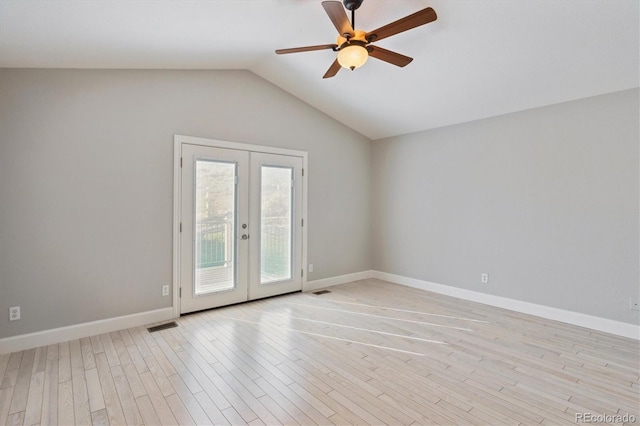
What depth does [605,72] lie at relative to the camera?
3176mm

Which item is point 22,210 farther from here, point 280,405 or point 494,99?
point 494,99

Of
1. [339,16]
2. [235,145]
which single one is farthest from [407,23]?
[235,145]

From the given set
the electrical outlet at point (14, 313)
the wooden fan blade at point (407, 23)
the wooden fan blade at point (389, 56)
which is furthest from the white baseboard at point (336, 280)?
the wooden fan blade at point (407, 23)

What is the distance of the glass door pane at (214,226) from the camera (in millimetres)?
4027

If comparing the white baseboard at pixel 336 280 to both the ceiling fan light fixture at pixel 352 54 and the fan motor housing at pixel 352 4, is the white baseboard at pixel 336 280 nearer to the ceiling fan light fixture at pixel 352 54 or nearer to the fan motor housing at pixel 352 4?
the ceiling fan light fixture at pixel 352 54

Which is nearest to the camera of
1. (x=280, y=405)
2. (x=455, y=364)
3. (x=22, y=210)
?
(x=280, y=405)

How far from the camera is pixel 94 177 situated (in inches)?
131

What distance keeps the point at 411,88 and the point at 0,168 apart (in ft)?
14.5

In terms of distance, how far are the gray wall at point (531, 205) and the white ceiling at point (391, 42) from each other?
1.18 feet

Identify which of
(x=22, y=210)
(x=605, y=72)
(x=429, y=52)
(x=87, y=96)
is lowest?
(x=22, y=210)

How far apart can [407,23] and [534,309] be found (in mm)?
3731

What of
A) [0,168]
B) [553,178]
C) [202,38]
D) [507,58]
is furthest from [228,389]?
[553,178]

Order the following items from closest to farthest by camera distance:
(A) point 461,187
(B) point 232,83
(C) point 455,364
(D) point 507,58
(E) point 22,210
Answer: (C) point 455,364 → (E) point 22,210 → (D) point 507,58 → (B) point 232,83 → (A) point 461,187

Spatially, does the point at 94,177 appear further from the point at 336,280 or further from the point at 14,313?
the point at 336,280
